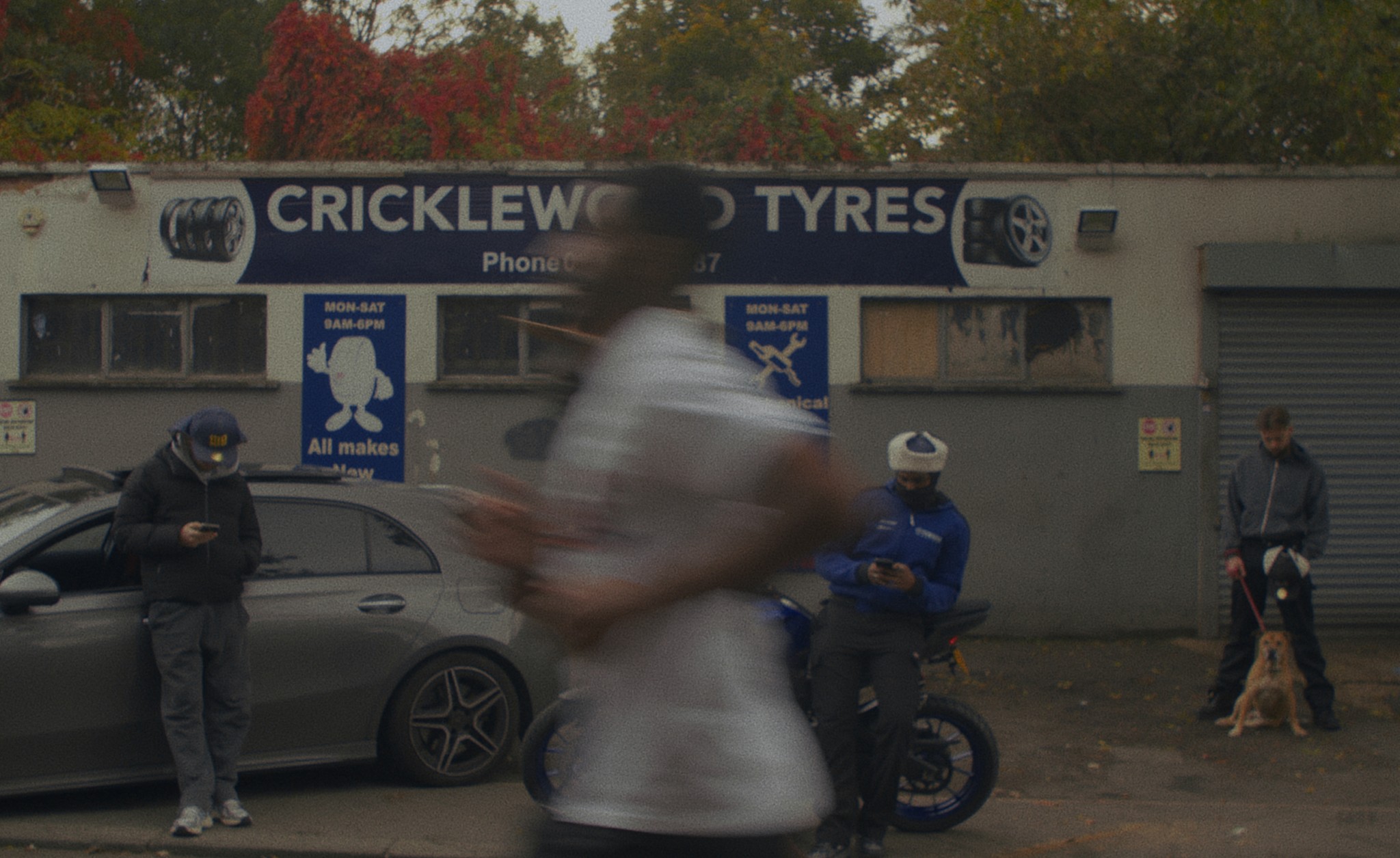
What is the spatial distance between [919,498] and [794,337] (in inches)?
225

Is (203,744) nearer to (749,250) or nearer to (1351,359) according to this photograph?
(749,250)

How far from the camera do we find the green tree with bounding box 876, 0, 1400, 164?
16844 millimetres

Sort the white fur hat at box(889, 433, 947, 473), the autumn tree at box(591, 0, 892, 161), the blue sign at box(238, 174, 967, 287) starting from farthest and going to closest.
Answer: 1. the autumn tree at box(591, 0, 892, 161)
2. the blue sign at box(238, 174, 967, 287)
3. the white fur hat at box(889, 433, 947, 473)

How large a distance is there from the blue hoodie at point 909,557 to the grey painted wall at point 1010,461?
550 cm

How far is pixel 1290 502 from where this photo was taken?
8438mm

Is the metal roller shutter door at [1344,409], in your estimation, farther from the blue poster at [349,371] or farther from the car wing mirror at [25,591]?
the car wing mirror at [25,591]

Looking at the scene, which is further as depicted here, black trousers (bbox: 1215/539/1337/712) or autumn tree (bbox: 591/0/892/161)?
autumn tree (bbox: 591/0/892/161)

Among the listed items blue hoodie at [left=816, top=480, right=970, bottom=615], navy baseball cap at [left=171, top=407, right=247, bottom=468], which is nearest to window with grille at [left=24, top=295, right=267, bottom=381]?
navy baseball cap at [left=171, top=407, right=247, bottom=468]

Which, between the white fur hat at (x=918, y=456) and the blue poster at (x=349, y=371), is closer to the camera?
the white fur hat at (x=918, y=456)

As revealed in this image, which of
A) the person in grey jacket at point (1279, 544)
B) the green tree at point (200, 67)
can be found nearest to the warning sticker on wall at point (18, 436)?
the person in grey jacket at point (1279, 544)

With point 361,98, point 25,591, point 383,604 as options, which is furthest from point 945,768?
point 361,98

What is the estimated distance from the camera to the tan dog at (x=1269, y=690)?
323 inches

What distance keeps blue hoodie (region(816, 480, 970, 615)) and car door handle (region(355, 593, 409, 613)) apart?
2249 mm

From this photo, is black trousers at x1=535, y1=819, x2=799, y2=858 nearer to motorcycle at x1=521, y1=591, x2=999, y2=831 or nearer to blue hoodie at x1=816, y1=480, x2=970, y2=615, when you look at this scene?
blue hoodie at x1=816, y1=480, x2=970, y2=615
